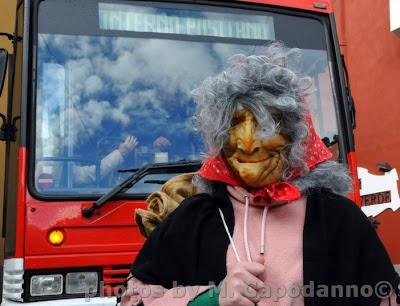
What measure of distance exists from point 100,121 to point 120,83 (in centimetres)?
25

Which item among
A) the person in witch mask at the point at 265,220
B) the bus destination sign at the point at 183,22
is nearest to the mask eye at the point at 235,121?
the person in witch mask at the point at 265,220

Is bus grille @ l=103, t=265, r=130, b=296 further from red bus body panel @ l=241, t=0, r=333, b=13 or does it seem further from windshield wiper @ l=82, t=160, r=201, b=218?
red bus body panel @ l=241, t=0, r=333, b=13

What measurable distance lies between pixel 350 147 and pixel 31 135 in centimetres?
188

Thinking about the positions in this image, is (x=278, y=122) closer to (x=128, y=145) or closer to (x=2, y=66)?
(x=128, y=145)

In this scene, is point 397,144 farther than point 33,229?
Yes

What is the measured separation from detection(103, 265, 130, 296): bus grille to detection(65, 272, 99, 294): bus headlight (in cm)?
5

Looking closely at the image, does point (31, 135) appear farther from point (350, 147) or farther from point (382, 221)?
point (382, 221)

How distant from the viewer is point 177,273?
1736 millimetres

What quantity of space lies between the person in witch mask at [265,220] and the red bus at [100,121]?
113 cm

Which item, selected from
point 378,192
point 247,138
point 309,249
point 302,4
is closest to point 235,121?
point 247,138

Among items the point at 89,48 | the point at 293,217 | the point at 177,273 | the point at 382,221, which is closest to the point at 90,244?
the point at 89,48

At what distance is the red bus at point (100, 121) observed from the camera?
293 centimetres

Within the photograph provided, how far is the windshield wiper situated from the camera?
2973mm

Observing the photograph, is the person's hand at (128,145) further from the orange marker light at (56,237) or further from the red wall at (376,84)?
the red wall at (376,84)
